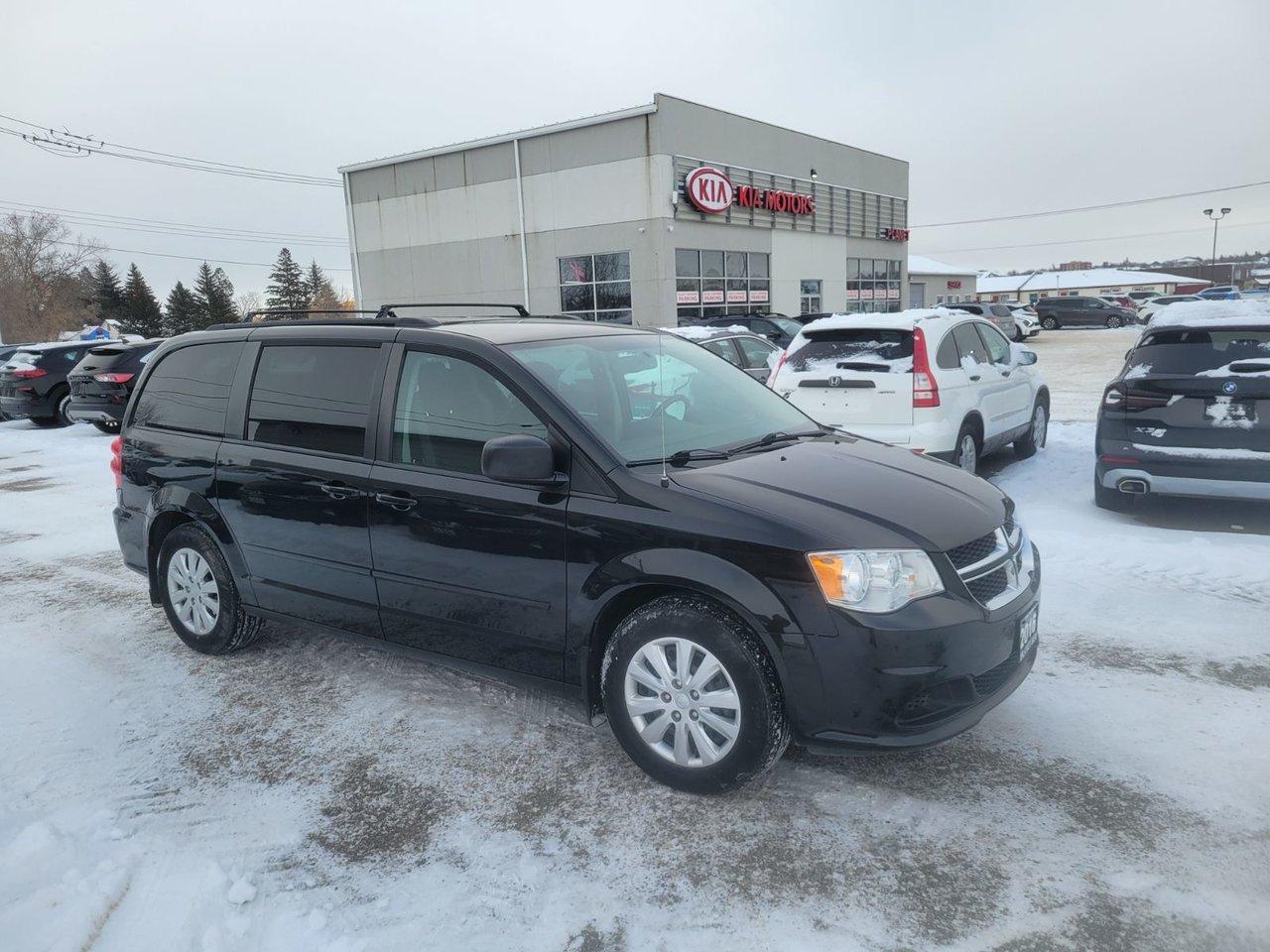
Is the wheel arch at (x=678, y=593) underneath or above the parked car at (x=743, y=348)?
underneath

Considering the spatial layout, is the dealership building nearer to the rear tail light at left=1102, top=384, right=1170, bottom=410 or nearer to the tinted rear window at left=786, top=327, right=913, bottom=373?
the tinted rear window at left=786, top=327, right=913, bottom=373

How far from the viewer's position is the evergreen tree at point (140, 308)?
7162 cm

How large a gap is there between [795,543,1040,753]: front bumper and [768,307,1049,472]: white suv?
14.3 feet

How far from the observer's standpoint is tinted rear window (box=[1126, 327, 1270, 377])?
20.7 ft

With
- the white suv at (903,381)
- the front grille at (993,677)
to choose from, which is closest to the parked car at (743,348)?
the white suv at (903,381)

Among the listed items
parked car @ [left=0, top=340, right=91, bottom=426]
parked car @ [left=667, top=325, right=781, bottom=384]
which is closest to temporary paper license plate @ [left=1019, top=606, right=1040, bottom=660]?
parked car @ [left=667, top=325, right=781, bottom=384]

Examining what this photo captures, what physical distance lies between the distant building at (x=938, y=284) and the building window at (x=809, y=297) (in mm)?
27780

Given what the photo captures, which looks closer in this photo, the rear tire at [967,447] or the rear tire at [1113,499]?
the rear tire at [1113,499]

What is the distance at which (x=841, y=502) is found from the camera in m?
3.18

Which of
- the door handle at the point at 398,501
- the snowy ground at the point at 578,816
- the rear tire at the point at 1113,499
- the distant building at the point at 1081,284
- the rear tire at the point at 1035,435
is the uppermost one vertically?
the distant building at the point at 1081,284

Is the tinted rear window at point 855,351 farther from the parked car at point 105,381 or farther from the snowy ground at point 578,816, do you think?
the parked car at point 105,381

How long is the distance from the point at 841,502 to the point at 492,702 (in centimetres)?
196

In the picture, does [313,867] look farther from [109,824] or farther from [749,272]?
[749,272]

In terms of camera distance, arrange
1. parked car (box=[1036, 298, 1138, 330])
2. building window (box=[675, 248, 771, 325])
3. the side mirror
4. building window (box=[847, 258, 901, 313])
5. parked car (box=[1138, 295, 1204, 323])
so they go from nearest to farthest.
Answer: the side mirror
building window (box=[675, 248, 771, 325])
building window (box=[847, 258, 901, 313])
parked car (box=[1036, 298, 1138, 330])
parked car (box=[1138, 295, 1204, 323])
